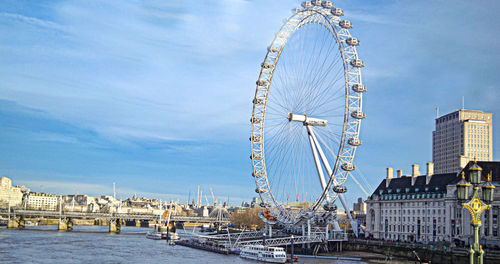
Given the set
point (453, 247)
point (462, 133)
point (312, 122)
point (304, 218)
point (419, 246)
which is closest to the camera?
point (453, 247)

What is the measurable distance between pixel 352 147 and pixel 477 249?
44.0 meters

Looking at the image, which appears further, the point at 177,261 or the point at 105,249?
the point at 105,249

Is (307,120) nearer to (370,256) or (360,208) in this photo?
(370,256)

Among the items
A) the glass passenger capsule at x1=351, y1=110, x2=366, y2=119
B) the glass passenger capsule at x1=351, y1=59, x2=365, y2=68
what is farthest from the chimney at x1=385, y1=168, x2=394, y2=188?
the glass passenger capsule at x1=351, y1=59, x2=365, y2=68

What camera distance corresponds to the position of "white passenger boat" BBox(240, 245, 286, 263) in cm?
6681

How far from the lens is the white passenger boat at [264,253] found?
6681cm

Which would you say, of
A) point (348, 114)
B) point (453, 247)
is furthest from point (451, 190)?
point (348, 114)

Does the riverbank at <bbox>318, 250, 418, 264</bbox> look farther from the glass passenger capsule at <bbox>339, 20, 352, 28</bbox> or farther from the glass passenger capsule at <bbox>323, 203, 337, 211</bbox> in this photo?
the glass passenger capsule at <bbox>339, 20, 352, 28</bbox>

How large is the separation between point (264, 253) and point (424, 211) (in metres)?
25.5

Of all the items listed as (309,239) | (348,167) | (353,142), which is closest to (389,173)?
(309,239)

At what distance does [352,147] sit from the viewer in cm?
6519

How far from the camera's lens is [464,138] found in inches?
5709

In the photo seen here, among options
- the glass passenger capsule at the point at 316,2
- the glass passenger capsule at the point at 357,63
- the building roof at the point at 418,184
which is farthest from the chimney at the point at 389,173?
the glass passenger capsule at the point at 316,2

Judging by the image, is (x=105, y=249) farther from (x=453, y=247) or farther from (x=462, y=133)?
(x=462, y=133)
